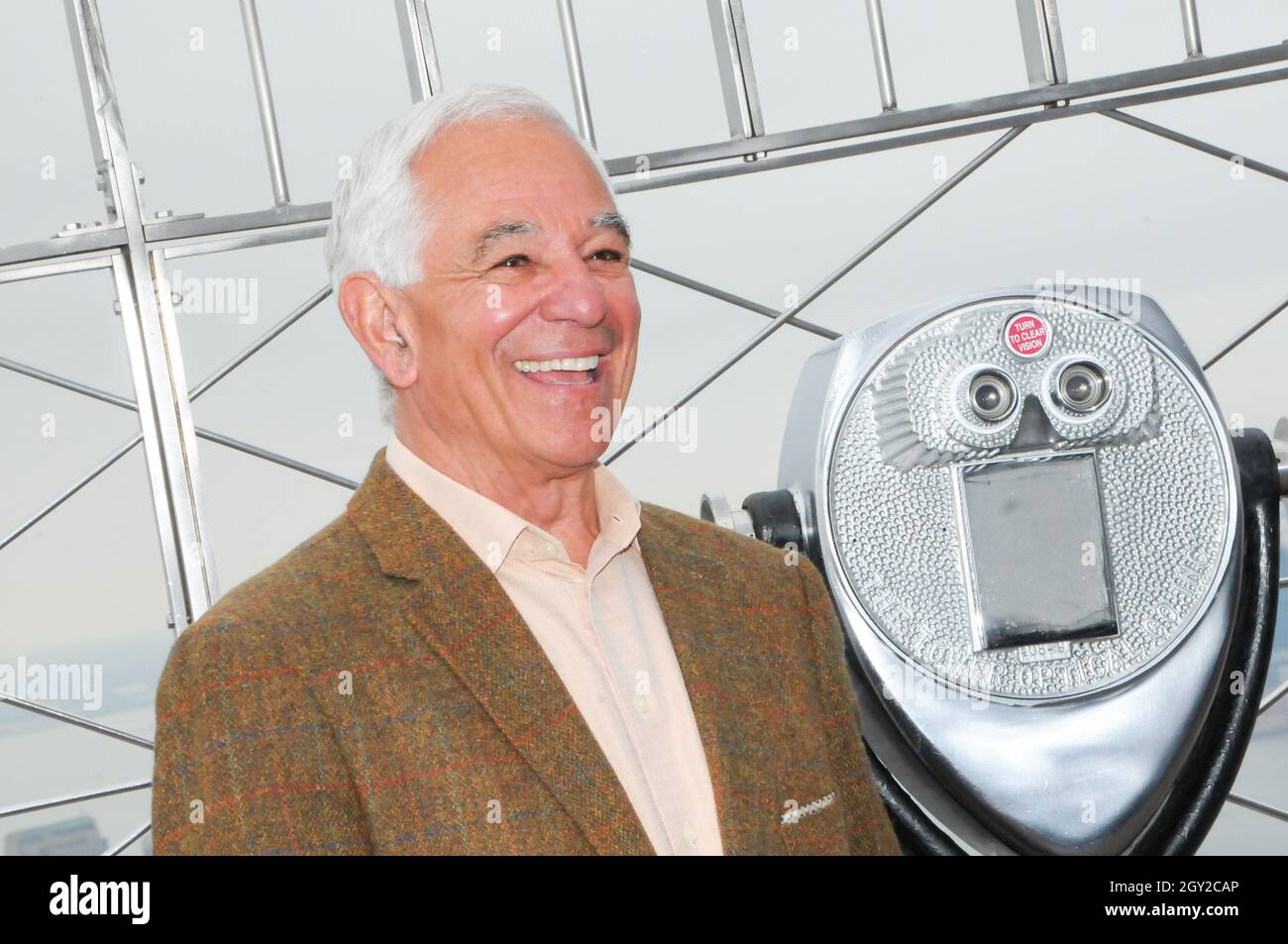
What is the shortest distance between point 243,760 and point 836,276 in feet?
5.24

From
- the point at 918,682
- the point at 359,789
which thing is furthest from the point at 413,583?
the point at 918,682

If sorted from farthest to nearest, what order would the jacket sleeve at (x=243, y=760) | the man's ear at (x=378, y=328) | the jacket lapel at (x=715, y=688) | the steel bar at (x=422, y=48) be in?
the steel bar at (x=422, y=48) → the man's ear at (x=378, y=328) → the jacket lapel at (x=715, y=688) → the jacket sleeve at (x=243, y=760)

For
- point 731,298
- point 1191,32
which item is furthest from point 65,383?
point 1191,32

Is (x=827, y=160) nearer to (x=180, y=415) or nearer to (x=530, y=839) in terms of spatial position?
(x=180, y=415)

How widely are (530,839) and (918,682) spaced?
57cm

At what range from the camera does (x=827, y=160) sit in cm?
207

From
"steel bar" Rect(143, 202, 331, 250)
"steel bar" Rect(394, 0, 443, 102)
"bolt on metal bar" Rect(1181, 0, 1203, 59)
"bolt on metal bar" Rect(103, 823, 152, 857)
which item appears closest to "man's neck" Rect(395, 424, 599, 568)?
"steel bar" Rect(143, 202, 331, 250)

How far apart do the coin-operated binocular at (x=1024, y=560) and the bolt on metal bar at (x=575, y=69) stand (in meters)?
0.84

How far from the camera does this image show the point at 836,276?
221 cm

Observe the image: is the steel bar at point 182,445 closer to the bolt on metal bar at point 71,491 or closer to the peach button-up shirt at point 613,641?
the bolt on metal bar at point 71,491

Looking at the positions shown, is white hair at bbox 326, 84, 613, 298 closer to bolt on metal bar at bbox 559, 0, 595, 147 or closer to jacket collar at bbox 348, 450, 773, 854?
jacket collar at bbox 348, 450, 773, 854

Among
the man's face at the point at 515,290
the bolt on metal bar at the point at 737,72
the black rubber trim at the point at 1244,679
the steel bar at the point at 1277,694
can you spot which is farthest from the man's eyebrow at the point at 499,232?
the steel bar at the point at 1277,694

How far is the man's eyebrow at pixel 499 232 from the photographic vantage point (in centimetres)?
91

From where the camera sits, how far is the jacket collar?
2.55ft
